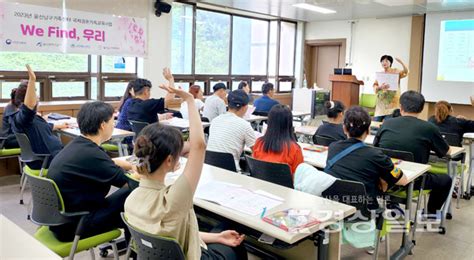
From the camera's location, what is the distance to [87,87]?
21.6ft

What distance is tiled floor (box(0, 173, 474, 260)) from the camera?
3.17 m

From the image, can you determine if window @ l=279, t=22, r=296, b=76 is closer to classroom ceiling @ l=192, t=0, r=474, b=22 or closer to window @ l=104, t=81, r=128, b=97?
classroom ceiling @ l=192, t=0, r=474, b=22

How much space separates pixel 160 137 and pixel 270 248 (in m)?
1.27

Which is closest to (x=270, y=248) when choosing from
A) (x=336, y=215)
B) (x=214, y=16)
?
(x=336, y=215)

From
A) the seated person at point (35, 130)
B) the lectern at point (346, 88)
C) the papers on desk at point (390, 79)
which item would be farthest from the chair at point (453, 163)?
the lectern at point (346, 88)

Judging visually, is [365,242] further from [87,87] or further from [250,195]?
[87,87]

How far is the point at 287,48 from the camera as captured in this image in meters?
10.5

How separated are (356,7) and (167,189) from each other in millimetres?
7474

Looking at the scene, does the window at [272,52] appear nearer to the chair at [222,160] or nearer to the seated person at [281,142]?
the chair at [222,160]

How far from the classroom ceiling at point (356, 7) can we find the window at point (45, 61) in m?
2.68

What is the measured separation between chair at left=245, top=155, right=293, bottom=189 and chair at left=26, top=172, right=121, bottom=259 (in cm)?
108

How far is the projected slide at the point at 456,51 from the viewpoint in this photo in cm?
788

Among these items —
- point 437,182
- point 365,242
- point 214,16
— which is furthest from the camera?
point 214,16

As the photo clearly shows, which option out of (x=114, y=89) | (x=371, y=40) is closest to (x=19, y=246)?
(x=114, y=89)
